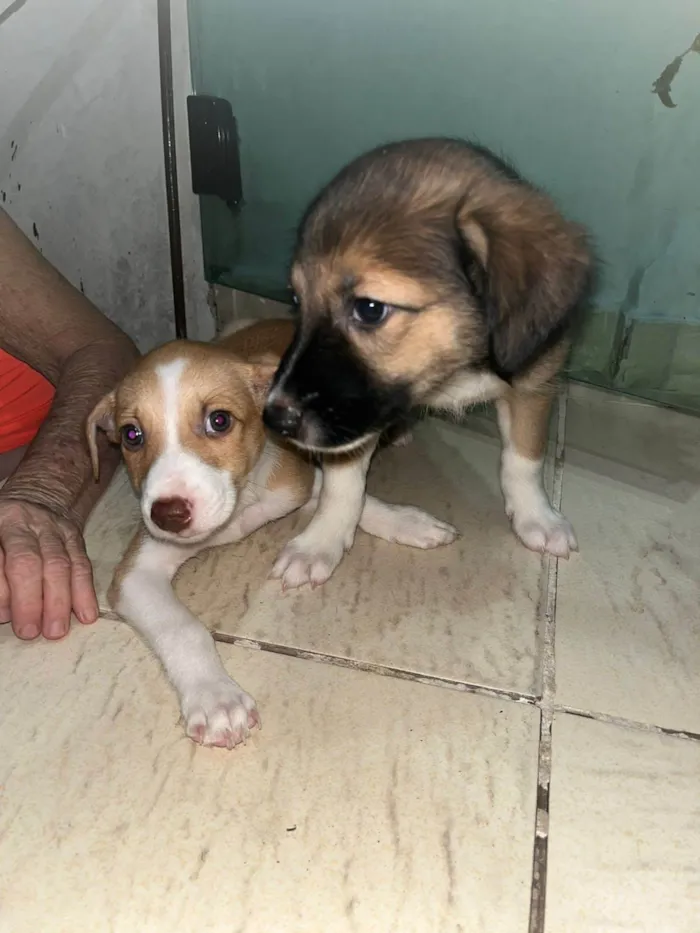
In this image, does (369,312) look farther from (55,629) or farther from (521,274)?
(55,629)

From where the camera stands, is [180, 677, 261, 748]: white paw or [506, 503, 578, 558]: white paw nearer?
[180, 677, 261, 748]: white paw

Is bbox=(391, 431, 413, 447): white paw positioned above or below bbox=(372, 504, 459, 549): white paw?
below

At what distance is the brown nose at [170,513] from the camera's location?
1.74 meters

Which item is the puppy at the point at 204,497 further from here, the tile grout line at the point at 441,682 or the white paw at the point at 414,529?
the tile grout line at the point at 441,682

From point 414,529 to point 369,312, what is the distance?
747 millimetres

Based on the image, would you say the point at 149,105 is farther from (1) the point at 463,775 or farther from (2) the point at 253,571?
(1) the point at 463,775

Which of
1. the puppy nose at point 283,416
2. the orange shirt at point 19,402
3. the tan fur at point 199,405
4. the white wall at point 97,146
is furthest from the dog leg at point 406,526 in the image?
the white wall at point 97,146

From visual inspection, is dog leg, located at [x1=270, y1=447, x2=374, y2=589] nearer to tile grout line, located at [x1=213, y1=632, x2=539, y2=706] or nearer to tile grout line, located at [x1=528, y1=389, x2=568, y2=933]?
tile grout line, located at [x1=213, y1=632, x2=539, y2=706]

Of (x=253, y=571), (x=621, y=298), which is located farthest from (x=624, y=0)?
(x=253, y=571)

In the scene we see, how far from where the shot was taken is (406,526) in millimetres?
2254

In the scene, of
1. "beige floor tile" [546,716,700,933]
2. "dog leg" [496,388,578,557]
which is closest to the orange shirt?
"dog leg" [496,388,578,557]

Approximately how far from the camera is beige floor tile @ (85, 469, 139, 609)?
7.22 feet

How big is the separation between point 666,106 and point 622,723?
5.95ft

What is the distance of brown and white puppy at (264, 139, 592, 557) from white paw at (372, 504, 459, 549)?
1.58 feet
